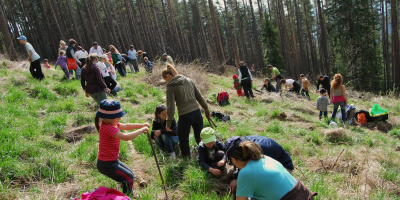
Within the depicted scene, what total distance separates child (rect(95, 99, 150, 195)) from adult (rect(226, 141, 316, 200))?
127 centimetres

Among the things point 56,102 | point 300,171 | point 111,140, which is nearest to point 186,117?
point 111,140

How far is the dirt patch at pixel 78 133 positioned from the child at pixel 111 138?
215 cm

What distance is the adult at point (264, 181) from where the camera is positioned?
2064 mm

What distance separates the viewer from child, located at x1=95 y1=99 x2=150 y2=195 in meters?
2.67

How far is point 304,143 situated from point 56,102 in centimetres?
634

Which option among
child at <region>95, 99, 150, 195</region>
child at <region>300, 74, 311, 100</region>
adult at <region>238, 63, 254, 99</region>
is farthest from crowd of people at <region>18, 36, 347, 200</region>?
child at <region>300, 74, 311, 100</region>

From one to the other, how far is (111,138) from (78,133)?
2538 millimetres

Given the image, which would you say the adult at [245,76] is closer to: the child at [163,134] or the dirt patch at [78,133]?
the child at [163,134]

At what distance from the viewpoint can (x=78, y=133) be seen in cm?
488

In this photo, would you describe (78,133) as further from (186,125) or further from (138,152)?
(186,125)

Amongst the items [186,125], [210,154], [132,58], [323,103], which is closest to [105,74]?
[186,125]

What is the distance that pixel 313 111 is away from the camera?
30.2 ft

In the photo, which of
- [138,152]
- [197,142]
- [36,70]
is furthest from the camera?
[36,70]

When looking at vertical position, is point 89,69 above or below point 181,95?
above
